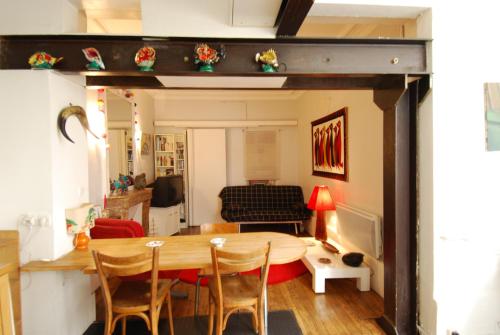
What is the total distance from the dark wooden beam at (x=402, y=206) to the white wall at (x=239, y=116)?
364cm

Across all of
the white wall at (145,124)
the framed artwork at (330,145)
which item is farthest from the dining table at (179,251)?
the white wall at (145,124)

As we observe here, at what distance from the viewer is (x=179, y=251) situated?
193 cm

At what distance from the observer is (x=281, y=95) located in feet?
18.0

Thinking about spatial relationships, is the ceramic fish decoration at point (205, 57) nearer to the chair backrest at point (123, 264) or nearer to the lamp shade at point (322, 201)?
the chair backrest at point (123, 264)

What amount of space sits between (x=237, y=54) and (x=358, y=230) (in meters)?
2.33

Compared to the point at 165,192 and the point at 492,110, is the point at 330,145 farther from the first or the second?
the point at 165,192

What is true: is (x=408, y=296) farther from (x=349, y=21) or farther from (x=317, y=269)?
(x=349, y=21)

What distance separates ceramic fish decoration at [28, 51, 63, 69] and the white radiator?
9.94 ft

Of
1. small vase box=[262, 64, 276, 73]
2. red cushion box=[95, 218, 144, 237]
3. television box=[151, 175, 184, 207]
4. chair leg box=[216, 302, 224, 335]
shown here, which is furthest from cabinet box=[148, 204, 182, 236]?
small vase box=[262, 64, 276, 73]

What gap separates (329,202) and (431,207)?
60.6 inches

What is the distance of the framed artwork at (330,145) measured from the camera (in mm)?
3354

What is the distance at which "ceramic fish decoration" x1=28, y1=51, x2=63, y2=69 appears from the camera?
5.47 ft

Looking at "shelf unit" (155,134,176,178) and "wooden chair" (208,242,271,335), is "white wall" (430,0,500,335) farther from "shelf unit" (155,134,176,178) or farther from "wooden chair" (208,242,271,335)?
"shelf unit" (155,134,176,178)

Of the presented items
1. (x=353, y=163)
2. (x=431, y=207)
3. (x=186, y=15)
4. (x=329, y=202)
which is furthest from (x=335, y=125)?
(x=186, y=15)
